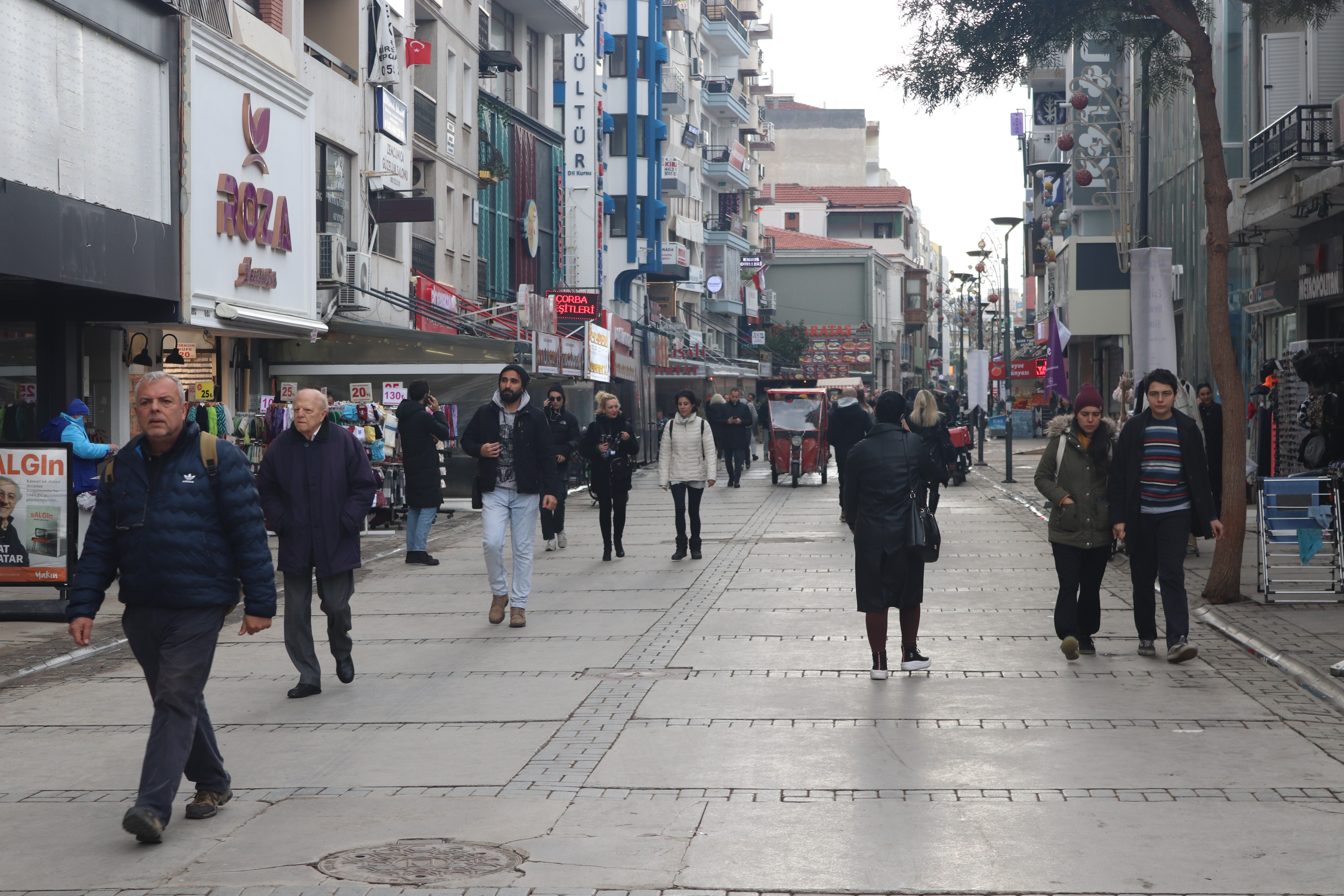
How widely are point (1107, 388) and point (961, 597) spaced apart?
30.4 m

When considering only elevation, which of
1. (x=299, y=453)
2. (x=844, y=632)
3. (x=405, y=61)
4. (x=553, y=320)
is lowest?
(x=844, y=632)

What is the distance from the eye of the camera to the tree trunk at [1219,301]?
12.2 metres

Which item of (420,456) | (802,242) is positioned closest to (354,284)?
(420,456)

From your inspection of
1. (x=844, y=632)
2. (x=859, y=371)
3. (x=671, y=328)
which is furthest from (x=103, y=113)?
(x=859, y=371)

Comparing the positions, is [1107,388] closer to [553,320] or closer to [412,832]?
[553,320]

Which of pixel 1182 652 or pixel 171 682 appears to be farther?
pixel 1182 652

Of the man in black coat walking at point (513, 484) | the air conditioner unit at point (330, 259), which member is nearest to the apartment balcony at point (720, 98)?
the air conditioner unit at point (330, 259)

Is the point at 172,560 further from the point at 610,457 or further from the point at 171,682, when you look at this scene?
the point at 610,457

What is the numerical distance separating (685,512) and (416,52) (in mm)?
15122

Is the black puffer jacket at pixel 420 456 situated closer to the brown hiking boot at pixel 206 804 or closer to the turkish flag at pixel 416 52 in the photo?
the brown hiking boot at pixel 206 804

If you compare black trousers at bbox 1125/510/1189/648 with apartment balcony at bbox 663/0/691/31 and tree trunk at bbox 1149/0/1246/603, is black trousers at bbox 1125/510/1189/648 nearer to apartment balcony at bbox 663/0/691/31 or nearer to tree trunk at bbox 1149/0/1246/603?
tree trunk at bbox 1149/0/1246/603

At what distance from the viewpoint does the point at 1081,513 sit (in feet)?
32.3

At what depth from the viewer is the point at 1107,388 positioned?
41.8 metres

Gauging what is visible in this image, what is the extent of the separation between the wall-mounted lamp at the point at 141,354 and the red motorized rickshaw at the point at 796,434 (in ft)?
46.4
